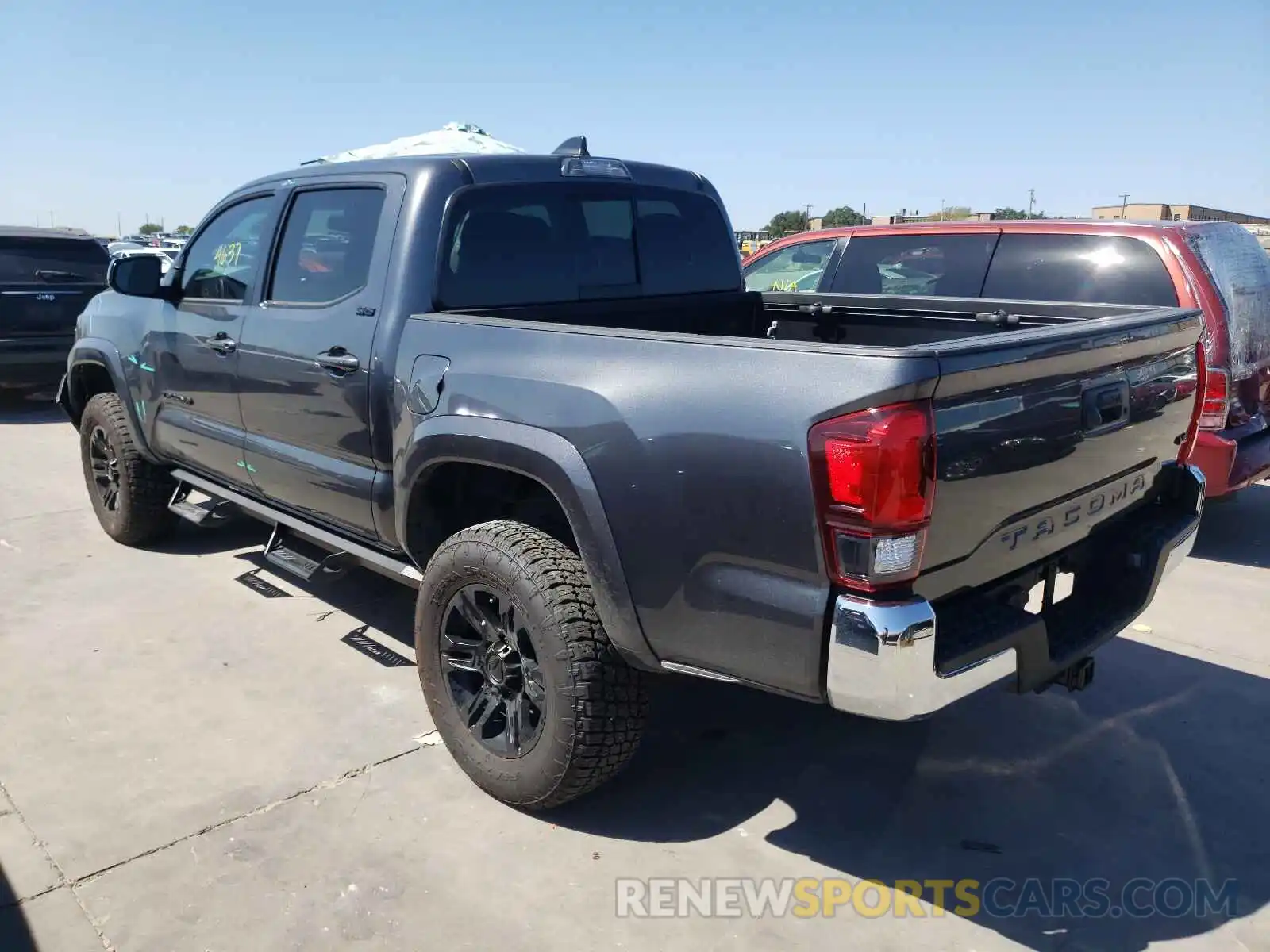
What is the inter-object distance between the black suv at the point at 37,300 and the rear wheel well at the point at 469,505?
810cm

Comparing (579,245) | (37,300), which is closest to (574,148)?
(579,245)

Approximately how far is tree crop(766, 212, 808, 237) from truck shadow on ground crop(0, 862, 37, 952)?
34.2 m

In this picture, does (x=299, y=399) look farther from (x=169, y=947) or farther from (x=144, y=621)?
(x=169, y=947)

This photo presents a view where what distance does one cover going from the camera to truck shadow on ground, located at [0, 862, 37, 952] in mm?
2473

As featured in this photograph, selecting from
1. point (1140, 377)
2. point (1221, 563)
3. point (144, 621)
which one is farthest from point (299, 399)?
A: point (1221, 563)

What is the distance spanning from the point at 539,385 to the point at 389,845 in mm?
1420

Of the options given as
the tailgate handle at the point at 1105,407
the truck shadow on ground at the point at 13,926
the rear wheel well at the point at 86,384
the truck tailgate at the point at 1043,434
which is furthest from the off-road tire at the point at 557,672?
the rear wheel well at the point at 86,384

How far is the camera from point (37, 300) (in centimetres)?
961

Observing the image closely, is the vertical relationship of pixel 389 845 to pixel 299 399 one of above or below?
below

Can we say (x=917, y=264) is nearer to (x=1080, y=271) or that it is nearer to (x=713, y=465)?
(x=1080, y=271)

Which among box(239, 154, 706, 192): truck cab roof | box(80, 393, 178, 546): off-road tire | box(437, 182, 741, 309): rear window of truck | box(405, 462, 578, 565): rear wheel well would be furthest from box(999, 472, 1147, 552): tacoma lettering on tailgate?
box(80, 393, 178, 546): off-road tire

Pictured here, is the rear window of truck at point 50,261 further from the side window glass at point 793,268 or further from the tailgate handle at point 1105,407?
the tailgate handle at point 1105,407

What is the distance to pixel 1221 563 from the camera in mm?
5512

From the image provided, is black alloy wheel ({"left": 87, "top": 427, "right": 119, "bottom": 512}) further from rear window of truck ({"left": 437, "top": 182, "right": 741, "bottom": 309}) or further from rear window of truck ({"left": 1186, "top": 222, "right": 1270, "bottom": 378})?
rear window of truck ({"left": 1186, "top": 222, "right": 1270, "bottom": 378})
